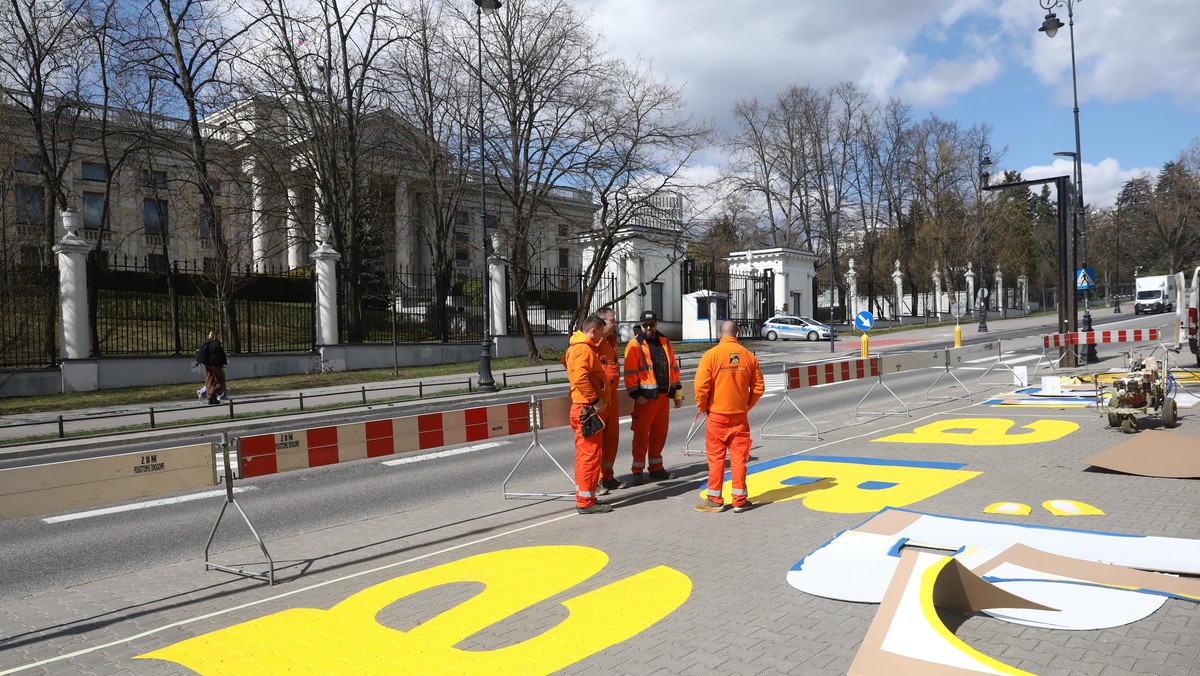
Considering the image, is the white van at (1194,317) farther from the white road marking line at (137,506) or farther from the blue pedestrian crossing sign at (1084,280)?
the white road marking line at (137,506)

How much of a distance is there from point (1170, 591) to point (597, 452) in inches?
184

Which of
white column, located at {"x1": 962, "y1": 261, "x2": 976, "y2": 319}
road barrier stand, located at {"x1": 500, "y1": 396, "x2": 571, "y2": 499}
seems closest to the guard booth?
road barrier stand, located at {"x1": 500, "y1": 396, "x2": 571, "y2": 499}

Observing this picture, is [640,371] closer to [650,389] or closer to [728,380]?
[650,389]

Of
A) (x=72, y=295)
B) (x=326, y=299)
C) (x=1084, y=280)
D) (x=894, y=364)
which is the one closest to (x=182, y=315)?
(x=326, y=299)

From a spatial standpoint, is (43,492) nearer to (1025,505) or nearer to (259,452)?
(259,452)

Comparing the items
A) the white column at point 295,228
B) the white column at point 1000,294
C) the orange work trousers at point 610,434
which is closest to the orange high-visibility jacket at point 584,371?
the orange work trousers at point 610,434

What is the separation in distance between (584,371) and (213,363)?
15.5 m

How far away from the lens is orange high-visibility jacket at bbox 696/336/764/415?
7914 millimetres

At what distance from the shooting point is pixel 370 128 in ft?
114

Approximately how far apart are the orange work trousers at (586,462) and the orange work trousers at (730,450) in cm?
109

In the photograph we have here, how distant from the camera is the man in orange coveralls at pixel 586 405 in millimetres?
7945

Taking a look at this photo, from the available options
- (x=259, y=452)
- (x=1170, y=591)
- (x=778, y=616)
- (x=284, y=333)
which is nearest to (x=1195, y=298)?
(x=1170, y=591)

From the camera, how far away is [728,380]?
7.92 meters

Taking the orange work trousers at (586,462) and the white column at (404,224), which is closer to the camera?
the orange work trousers at (586,462)
